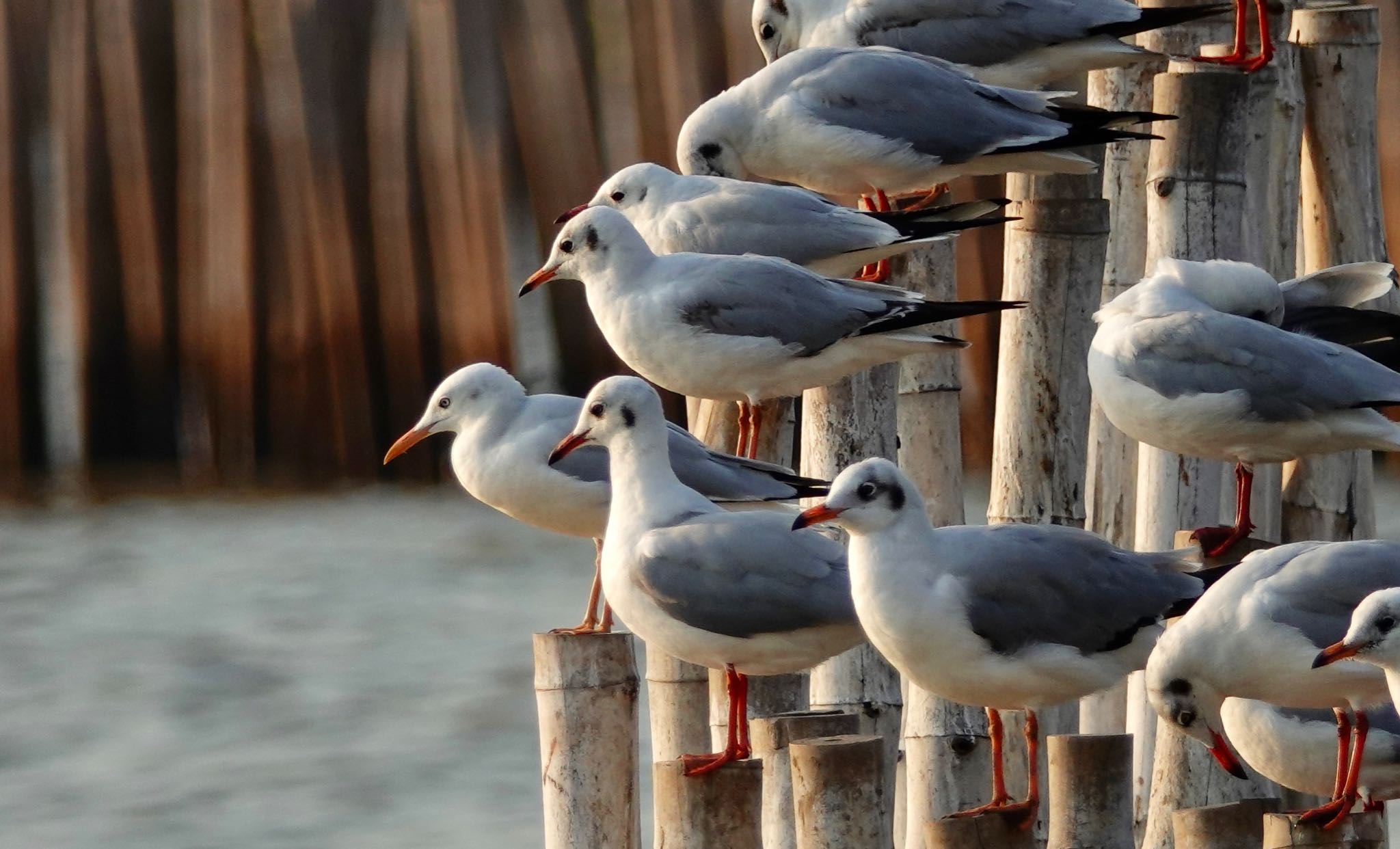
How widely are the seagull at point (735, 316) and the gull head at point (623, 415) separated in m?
0.43

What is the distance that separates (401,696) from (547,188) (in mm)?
3167

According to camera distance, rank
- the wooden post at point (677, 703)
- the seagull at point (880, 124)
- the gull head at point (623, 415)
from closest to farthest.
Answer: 1. the gull head at point (623, 415)
2. the wooden post at point (677, 703)
3. the seagull at point (880, 124)

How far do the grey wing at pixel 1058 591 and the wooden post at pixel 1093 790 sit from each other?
24cm

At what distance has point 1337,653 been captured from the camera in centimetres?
434

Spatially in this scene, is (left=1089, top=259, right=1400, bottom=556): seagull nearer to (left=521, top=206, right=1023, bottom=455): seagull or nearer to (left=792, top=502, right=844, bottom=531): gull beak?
(left=521, top=206, right=1023, bottom=455): seagull

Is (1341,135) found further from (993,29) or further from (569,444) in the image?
(569,444)

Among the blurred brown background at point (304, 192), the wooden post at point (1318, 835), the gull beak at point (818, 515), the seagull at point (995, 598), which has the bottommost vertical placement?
the wooden post at point (1318, 835)

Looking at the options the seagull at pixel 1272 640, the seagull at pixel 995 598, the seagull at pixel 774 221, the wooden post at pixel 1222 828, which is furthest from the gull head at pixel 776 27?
the wooden post at pixel 1222 828

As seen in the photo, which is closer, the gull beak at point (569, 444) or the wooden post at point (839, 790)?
the wooden post at point (839, 790)

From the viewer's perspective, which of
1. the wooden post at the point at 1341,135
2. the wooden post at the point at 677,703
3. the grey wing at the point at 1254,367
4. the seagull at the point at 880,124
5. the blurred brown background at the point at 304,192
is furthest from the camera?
the blurred brown background at the point at 304,192

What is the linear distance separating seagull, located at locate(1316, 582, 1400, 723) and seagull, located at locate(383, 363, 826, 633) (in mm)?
1616

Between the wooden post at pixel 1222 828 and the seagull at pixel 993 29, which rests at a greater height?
the seagull at pixel 993 29

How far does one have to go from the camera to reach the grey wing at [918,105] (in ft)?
21.5

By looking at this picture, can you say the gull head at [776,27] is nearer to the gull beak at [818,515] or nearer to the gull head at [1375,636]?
the gull beak at [818,515]
